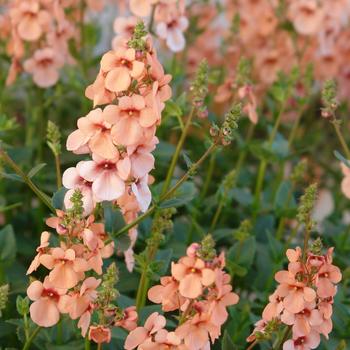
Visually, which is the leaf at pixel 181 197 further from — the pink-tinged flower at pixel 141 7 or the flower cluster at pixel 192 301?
the pink-tinged flower at pixel 141 7

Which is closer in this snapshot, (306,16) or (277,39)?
(306,16)

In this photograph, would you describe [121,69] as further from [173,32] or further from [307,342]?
[173,32]

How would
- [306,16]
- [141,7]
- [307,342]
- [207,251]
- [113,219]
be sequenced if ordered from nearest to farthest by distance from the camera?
[207,251], [307,342], [113,219], [141,7], [306,16]

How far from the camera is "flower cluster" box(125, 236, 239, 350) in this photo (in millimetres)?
808

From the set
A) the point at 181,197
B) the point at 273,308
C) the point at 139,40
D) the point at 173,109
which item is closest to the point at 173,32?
the point at 173,109

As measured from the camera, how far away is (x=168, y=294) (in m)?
0.86

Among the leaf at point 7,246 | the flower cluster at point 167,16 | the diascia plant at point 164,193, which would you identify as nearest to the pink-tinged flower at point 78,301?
the diascia plant at point 164,193

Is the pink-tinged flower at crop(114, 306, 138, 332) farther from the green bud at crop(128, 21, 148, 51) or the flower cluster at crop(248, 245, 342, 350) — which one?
the green bud at crop(128, 21, 148, 51)

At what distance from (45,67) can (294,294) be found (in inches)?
29.9

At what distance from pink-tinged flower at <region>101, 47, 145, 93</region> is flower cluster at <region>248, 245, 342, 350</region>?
0.23 metres

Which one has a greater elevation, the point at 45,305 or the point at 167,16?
the point at 167,16

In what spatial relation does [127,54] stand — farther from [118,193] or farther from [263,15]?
[263,15]

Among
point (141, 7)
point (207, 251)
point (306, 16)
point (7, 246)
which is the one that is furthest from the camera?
point (306, 16)

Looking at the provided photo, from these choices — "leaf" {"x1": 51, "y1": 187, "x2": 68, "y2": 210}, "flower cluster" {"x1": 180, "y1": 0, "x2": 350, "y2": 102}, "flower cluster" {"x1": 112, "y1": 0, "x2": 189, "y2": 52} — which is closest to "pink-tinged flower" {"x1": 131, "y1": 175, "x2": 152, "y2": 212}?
"leaf" {"x1": 51, "y1": 187, "x2": 68, "y2": 210}
